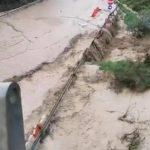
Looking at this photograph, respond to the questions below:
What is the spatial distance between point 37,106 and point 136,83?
4.76ft

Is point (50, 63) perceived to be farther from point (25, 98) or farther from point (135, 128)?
point (135, 128)

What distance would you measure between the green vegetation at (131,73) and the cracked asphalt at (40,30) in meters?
1.55

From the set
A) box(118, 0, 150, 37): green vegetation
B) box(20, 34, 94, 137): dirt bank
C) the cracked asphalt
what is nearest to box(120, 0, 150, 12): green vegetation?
box(118, 0, 150, 37): green vegetation

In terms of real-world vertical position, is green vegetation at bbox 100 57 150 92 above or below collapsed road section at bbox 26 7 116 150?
above

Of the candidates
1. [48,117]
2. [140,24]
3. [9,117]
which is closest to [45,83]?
[48,117]

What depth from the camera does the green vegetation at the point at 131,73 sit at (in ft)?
21.1

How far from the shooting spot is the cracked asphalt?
8094mm

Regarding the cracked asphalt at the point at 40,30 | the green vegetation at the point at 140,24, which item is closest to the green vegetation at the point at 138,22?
the green vegetation at the point at 140,24

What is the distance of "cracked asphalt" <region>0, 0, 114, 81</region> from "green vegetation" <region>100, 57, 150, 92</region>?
5.07 ft

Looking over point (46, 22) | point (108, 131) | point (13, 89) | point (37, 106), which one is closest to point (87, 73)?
point (37, 106)

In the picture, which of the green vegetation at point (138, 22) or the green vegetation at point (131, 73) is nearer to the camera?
the green vegetation at point (131, 73)

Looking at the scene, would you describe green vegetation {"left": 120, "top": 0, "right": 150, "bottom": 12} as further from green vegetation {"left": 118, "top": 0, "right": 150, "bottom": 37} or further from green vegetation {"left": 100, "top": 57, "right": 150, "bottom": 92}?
green vegetation {"left": 100, "top": 57, "right": 150, "bottom": 92}

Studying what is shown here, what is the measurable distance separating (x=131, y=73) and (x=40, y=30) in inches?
140

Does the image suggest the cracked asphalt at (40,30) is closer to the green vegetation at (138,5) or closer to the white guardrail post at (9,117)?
the green vegetation at (138,5)
